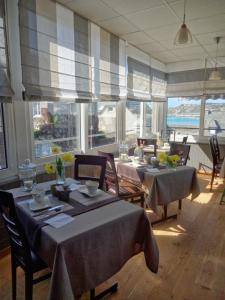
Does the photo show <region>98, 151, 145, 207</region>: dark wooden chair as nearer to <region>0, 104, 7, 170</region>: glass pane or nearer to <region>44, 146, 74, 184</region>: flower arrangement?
<region>44, 146, 74, 184</region>: flower arrangement

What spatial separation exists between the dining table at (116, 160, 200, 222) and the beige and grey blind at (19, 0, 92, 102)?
1171mm

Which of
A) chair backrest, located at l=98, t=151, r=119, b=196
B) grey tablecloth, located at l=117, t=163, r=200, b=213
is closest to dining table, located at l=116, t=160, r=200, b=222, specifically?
grey tablecloth, located at l=117, t=163, r=200, b=213

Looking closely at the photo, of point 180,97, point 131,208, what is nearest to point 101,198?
point 131,208

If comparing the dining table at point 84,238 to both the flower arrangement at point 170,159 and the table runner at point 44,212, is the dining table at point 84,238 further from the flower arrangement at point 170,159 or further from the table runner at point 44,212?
the flower arrangement at point 170,159

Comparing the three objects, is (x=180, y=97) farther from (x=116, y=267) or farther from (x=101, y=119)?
(x=116, y=267)

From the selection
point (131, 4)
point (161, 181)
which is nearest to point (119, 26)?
point (131, 4)

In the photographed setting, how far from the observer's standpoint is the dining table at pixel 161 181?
2.49 metres

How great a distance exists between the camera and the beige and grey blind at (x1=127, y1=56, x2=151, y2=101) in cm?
394

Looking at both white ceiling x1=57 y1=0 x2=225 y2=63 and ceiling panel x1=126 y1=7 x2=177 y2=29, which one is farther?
ceiling panel x1=126 y1=7 x2=177 y2=29

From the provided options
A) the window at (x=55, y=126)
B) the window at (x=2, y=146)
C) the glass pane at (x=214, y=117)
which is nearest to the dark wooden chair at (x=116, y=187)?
the window at (x=55, y=126)

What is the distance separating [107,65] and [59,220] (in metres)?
2.63

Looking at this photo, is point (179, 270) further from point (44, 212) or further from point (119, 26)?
point (119, 26)

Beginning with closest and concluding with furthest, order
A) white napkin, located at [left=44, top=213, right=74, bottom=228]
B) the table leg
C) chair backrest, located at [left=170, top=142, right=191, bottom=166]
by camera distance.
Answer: white napkin, located at [left=44, top=213, right=74, bottom=228], the table leg, chair backrest, located at [left=170, top=142, right=191, bottom=166]

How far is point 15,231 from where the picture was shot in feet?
4.46
